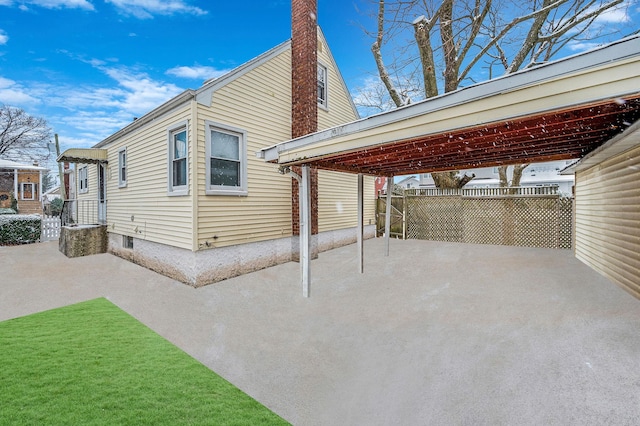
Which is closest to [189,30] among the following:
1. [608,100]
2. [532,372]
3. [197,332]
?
[197,332]

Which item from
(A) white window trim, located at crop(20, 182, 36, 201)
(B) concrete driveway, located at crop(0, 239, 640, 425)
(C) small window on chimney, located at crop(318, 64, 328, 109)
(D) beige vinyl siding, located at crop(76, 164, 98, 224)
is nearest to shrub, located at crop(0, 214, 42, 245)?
(D) beige vinyl siding, located at crop(76, 164, 98, 224)

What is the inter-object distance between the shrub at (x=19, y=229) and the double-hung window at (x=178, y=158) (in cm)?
941

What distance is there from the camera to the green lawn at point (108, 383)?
7.59ft

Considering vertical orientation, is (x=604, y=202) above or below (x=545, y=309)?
above

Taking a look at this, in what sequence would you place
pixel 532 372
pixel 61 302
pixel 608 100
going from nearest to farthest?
pixel 608 100 → pixel 532 372 → pixel 61 302

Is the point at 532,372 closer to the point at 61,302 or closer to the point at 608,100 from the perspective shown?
the point at 608,100

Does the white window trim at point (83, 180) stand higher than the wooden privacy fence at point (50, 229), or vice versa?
the white window trim at point (83, 180)

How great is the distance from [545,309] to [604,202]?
152 inches

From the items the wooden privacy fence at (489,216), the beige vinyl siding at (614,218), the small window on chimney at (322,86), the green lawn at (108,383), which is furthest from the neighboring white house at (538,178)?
the green lawn at (108,383)

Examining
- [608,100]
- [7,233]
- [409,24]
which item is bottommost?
[7,233]

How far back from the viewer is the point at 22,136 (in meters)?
22.7

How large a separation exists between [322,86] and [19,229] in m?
13.0

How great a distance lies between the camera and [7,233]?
35.9 feet

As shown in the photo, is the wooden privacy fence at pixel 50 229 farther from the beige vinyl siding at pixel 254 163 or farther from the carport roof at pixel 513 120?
the carport roof at pixel 513 120
